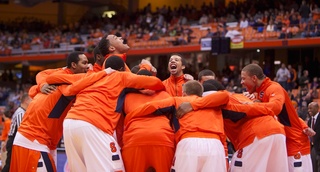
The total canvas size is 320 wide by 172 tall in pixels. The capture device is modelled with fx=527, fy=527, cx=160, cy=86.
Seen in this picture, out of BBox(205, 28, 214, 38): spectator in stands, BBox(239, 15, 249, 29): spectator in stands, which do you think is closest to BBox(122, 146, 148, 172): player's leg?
BBox(205, 28, 214, 38): spectator in stands

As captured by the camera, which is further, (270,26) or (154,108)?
(270,26)

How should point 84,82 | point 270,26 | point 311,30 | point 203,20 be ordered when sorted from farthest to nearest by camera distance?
1. point 203,20
2. point 270,26
3. point 311,30
4. point 84,82

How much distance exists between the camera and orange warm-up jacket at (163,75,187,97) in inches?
305

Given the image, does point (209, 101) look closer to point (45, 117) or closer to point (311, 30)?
point (45, 117)

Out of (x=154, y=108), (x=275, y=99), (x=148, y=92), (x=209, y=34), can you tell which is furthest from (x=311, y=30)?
(x=154, y=108)

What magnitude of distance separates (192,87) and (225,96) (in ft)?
1.38

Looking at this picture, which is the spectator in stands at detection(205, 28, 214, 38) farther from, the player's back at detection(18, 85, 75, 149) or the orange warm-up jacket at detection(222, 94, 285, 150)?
the player's back at detection(18, 85, 75, 149)

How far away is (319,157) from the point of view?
35.9 feet

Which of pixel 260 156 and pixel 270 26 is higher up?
pixel 270 26

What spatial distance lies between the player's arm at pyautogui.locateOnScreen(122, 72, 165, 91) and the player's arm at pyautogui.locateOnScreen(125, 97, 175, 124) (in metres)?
0.23

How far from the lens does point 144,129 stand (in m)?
6.00

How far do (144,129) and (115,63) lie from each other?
0.96 m

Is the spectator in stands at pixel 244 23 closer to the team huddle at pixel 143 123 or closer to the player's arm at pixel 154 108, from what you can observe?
the team huddle at pixel 143 123

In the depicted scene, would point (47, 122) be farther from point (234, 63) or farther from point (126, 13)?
point (126, 13)
